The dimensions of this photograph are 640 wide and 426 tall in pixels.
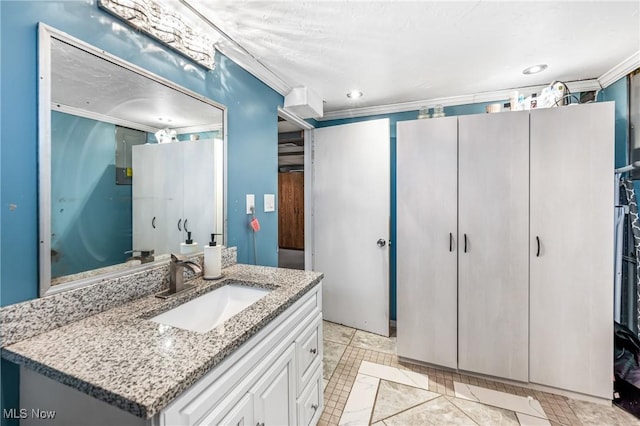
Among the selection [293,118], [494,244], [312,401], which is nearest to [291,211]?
[293,118]

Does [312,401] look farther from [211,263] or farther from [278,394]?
[211,263]

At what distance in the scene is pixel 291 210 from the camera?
6.08m

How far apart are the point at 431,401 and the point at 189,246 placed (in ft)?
5.79

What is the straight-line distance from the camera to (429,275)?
208 cm

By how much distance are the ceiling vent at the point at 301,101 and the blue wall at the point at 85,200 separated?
1402 millimetres

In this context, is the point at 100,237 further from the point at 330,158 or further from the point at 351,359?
the point at 330,158

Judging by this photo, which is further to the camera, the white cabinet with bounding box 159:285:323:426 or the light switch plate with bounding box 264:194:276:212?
the light switch plate with bounding box 264:194:276:212

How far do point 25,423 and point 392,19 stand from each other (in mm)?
2132

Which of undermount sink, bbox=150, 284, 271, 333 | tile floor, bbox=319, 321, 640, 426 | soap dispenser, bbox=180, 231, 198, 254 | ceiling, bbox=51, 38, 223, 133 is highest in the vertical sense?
ceiling, bbox=51, 38, 223, 133

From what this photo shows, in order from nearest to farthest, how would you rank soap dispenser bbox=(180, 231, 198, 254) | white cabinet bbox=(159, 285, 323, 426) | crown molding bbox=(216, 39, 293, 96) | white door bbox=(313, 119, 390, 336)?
white cabinet bbox=(159, 285, 323, 426)
soap dispenser bbox=(180, 231, 198, 254)
crown molding bbox=(216, 39, 293, 96)
white door bbox=(313, 119, 390, 336)

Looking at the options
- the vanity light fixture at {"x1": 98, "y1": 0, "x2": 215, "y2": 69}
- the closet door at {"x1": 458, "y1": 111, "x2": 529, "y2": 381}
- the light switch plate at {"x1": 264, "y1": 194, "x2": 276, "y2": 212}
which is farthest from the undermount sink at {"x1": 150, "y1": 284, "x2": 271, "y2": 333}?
the closet door at {"x1": 458, "y1": 111, "x2": 529, "y2": 381}

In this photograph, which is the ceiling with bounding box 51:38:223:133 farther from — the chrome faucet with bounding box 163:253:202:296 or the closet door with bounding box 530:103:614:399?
the closet door with bounding box 530:103:614:399

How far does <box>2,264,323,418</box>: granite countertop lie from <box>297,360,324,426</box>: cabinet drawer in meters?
0.56

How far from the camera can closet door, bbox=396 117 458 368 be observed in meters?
2.01
